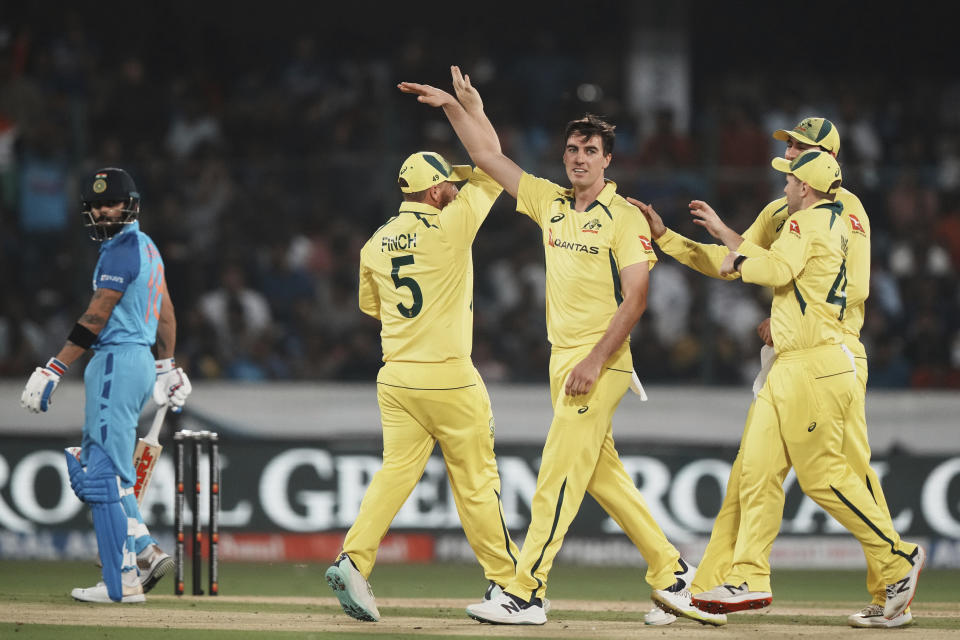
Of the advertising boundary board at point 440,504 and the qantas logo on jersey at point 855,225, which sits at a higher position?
the qantas logo on jersey at point 855,225

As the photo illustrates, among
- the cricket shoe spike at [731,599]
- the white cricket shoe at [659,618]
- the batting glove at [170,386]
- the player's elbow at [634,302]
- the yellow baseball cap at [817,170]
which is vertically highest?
the yellow baseball cap at [817,170]

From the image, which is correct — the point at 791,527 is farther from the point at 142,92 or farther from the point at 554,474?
the point at 142,92

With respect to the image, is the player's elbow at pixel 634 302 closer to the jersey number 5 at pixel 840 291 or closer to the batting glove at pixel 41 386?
the jersey number 5 at pixel 840 291

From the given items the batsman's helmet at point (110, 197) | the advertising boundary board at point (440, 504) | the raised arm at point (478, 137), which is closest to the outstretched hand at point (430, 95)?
the raised arm at point (478, 137)

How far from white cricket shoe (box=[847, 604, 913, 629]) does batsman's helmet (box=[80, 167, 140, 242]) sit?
439 centimetres

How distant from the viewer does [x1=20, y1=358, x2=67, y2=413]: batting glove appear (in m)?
7.12

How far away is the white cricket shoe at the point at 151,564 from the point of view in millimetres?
7562

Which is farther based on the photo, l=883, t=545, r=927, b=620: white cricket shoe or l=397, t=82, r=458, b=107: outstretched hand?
l=397, t=82, r=458, b=107: outstretched hand

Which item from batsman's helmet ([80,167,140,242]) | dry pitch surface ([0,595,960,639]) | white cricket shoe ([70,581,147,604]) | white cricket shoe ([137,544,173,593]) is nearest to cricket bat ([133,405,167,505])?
white cricket shoe ([137,544,173,593])

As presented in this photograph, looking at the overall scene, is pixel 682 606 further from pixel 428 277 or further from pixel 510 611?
pixel 428 277

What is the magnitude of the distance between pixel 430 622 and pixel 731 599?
1512 mm

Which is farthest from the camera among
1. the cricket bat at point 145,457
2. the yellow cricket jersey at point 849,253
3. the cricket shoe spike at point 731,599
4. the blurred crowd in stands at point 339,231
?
the blurred crowd in stands at point 339,231

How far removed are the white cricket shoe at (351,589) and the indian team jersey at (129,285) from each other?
1.77m

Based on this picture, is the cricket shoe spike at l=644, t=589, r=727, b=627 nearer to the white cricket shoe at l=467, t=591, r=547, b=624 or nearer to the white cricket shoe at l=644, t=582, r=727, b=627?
the white cricket shoe at l=644, t=582, r=727, b=627
